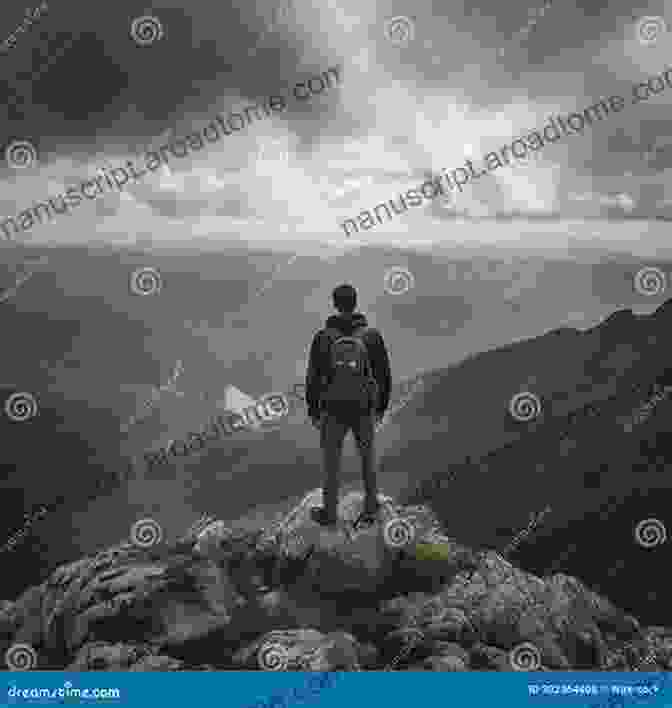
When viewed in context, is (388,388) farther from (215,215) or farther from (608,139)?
(608,139)

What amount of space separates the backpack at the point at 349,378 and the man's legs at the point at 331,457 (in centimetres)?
13

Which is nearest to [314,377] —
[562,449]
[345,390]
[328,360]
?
[328,360]

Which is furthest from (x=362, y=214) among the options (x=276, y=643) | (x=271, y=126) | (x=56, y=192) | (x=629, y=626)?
(x=629, y=626)

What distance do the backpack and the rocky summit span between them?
0.73 m

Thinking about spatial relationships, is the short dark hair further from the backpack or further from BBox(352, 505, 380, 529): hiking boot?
BBox(352, 505, 380, 529): hiking boot

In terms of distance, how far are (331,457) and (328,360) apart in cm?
64

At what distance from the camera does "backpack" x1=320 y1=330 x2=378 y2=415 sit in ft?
15.1

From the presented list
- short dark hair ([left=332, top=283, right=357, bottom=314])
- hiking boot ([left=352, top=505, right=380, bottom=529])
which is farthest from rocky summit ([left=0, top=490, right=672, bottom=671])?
short dark hair ([left=332, top=283, right=357, bottom=314])

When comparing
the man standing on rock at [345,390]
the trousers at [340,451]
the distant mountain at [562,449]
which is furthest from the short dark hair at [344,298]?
the distant mountain at [562,449]

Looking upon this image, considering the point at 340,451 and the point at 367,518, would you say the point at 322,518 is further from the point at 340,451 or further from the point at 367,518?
the point at 340,451

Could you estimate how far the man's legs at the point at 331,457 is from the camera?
15.8ft

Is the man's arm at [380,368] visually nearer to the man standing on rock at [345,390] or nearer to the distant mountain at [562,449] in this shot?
the man standing on rock at [345,390]

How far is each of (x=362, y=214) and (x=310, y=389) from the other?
1.48 m

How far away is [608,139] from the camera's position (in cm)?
546
